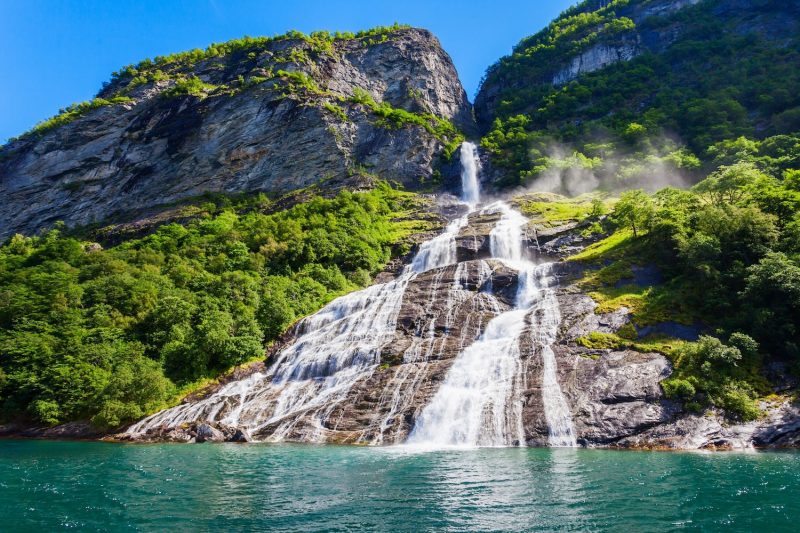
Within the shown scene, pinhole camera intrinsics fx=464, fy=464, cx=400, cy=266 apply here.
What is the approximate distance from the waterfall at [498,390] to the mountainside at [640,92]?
38.2 m

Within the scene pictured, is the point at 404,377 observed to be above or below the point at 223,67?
below

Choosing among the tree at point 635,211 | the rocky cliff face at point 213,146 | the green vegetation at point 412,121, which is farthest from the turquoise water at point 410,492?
the green vegetation at point 412,121

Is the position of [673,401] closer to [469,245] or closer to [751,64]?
[469,245]

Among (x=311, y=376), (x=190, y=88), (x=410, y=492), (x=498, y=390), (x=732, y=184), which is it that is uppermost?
(x=190, y=88)

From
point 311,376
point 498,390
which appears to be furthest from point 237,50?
point 498,390

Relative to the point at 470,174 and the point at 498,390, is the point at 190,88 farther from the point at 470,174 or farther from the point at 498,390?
the point at 498,390

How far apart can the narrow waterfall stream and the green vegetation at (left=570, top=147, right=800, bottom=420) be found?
15.4ft

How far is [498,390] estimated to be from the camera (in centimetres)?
2462

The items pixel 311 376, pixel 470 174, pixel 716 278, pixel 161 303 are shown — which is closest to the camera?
pixel 716 278

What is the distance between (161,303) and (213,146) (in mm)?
47267

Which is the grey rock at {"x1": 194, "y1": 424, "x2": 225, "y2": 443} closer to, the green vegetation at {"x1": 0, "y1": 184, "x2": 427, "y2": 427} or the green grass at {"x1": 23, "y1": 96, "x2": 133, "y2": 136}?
the green vegetation at {"x1": 0, "y1": 184, "x2": 427, "y2": 427}

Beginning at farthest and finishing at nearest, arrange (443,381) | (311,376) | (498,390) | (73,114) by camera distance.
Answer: (73,114), (311,376), (443,381), (498,390)

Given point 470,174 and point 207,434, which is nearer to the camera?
point 207,434

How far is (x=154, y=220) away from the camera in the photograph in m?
66.6
